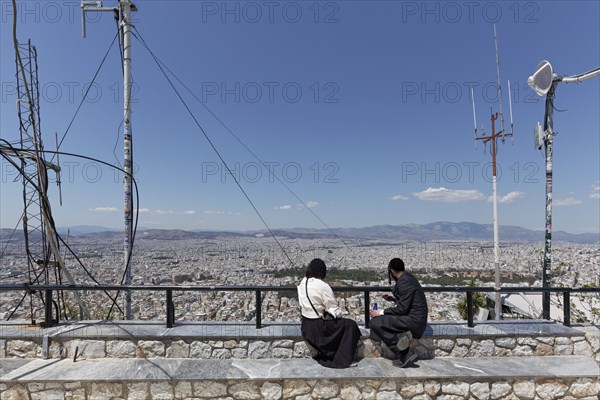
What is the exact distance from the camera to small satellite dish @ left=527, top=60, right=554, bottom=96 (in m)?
4.53

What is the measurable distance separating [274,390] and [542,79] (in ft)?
19.8

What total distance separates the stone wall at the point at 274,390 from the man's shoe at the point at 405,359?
229mm

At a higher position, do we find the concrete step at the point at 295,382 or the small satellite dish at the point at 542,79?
the small satellite dish at the point at 542,79

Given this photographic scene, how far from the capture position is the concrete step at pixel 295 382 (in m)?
3.13

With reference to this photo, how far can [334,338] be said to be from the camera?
135 inches

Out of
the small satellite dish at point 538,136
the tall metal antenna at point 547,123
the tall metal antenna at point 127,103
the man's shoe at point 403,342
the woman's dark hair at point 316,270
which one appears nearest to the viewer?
the man's shoe at point 403,342

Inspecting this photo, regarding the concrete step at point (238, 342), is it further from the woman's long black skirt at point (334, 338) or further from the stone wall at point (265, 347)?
the woman's long black skirt at point (334, 338)

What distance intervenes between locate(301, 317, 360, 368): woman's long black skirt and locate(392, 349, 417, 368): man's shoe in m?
0.53

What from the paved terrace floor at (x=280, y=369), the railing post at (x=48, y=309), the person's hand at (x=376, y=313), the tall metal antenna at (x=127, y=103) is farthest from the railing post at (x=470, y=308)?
the railing post at (x=48, y=309)

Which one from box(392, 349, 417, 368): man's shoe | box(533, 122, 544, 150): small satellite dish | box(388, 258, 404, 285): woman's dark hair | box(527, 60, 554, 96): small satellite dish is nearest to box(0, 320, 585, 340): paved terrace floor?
box(392, 349, 417, 368): man's shoe

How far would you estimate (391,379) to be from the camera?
3.17 metres

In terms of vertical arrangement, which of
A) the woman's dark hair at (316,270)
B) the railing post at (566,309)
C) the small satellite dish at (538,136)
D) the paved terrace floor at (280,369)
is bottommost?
the paved terrace floor at (280,369)

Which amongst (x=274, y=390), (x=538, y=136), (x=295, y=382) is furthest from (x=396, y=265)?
(x=538, y=136)

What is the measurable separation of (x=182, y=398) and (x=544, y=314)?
508 centimetres
